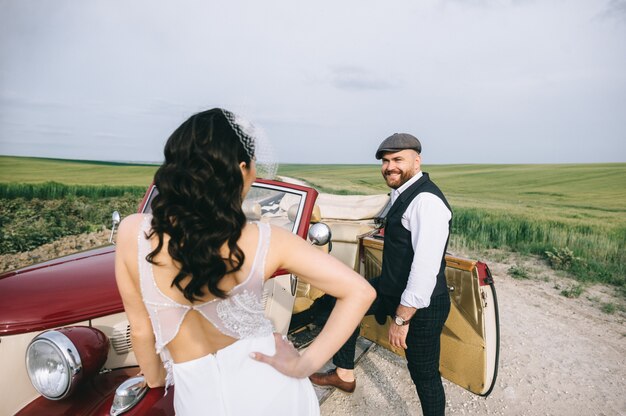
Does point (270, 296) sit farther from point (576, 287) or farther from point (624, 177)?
point (624, 177)

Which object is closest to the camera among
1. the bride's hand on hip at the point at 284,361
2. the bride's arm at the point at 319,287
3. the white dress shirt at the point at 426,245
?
the bride's arm at the point at 319,287

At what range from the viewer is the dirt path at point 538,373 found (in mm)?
3334

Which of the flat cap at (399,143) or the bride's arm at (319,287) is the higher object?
the flat cap at (399,143)

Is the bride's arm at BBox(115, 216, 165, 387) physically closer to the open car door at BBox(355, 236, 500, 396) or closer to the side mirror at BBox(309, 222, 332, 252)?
the side mirror at BBox(309, 222, 332, 252)

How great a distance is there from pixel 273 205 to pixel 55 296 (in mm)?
1671

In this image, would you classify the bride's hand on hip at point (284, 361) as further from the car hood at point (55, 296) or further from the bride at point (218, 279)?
the car hood at point (55, 296)

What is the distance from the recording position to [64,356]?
5.95ft

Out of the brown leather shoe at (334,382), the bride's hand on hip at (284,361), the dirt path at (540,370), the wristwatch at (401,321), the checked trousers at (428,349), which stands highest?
the bride's hand on hip at (284,361)

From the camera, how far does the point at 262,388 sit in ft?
4.36

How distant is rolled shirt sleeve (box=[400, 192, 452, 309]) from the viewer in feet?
7.47

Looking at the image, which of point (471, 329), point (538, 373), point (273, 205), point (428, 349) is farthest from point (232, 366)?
point (538, 373)

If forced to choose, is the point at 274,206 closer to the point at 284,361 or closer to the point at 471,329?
the point at 471,329

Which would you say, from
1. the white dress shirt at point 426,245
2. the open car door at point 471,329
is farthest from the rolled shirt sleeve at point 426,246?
the open car door at point 471,329

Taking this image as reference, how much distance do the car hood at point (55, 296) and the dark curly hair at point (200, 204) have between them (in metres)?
1.35
